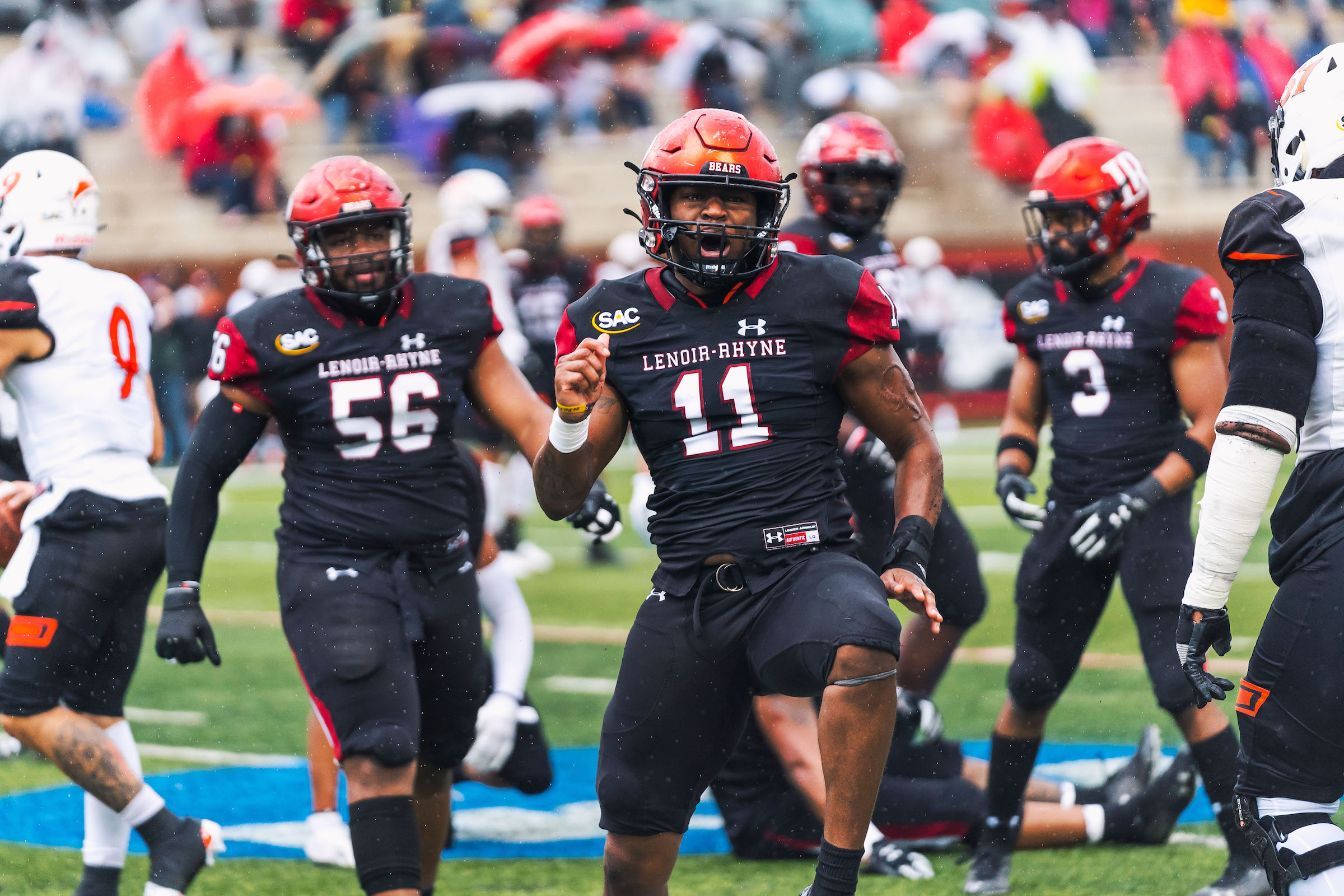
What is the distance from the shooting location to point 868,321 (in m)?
3.70

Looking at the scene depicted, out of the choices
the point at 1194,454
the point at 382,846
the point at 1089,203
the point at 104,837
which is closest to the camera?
the point at 382,846

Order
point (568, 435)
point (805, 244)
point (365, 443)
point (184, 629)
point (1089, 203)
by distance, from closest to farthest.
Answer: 1. point (568, 435)
2. point (184, 629)
3. point (365, 443)
4. point (1089, 203)
5. point (805, 244)

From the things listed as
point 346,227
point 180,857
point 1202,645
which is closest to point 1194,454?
point 1202,645

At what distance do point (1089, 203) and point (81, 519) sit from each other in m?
3.16

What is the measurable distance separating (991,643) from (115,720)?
4802mm

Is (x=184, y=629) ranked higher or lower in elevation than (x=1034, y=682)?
higher

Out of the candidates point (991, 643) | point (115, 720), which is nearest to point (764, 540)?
point (115, 720)

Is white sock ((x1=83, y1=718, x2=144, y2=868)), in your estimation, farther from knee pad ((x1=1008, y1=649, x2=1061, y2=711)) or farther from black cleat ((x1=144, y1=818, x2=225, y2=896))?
knee pad ((x1=1008, y1=649, x2=1061, y2=711))

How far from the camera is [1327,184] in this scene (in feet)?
Answer: 10.4

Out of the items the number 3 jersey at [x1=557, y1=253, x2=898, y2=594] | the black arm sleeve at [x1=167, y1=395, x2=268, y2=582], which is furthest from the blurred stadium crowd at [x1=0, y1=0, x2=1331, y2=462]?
the number 3 jersey at [x1=557, y1=253, x2=898, y2=594]

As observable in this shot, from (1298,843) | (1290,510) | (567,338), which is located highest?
(567,338)

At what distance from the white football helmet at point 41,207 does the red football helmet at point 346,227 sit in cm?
110

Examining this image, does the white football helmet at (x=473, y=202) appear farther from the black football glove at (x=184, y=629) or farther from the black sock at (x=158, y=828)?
the black football glove at (x=184, y=629)

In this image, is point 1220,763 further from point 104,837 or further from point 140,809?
point 104,837
